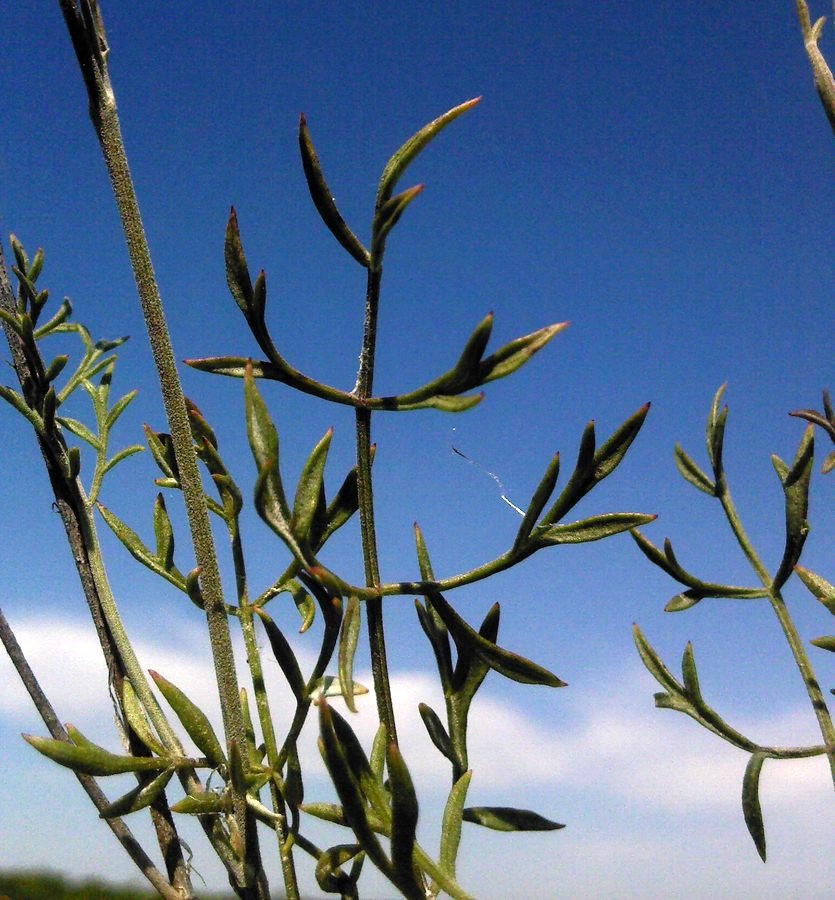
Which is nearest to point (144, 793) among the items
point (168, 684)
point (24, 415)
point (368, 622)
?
point (168, 684)

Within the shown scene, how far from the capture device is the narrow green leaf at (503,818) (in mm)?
517

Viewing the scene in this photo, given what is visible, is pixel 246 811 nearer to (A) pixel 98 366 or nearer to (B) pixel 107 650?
(B) pixel 107 650

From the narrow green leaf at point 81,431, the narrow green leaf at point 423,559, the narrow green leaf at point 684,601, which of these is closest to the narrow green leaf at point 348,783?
the narrow green leaf at point 423,559

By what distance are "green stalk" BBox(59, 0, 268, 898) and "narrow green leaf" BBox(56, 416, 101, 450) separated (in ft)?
1.23

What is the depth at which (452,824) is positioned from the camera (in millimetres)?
486

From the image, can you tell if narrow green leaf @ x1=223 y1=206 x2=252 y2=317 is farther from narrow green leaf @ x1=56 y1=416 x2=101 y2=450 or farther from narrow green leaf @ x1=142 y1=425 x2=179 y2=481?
narrow green leaf @ x1=56 y1=416 x2=101 y2=450

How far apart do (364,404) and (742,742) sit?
380mm

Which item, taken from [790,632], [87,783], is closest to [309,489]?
[87,783]

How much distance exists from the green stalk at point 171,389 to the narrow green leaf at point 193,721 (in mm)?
35

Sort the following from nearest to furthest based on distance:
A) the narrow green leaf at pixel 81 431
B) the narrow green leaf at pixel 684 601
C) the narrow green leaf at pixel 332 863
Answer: the narrow green leaf at pixel 332 863 → the narrow green leaf at pixel 684 601 → the narrow green leaf at pixel 81 431

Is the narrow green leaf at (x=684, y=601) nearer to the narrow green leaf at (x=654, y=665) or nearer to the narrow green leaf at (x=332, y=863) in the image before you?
the narrow green leaf at (x=654, y=665)

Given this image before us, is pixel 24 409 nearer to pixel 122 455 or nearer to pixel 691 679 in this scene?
pixel 122 455

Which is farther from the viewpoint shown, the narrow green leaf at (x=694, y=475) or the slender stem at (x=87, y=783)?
the narrow green leaf at (x=694, y=475)

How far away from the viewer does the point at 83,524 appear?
2.11ft
